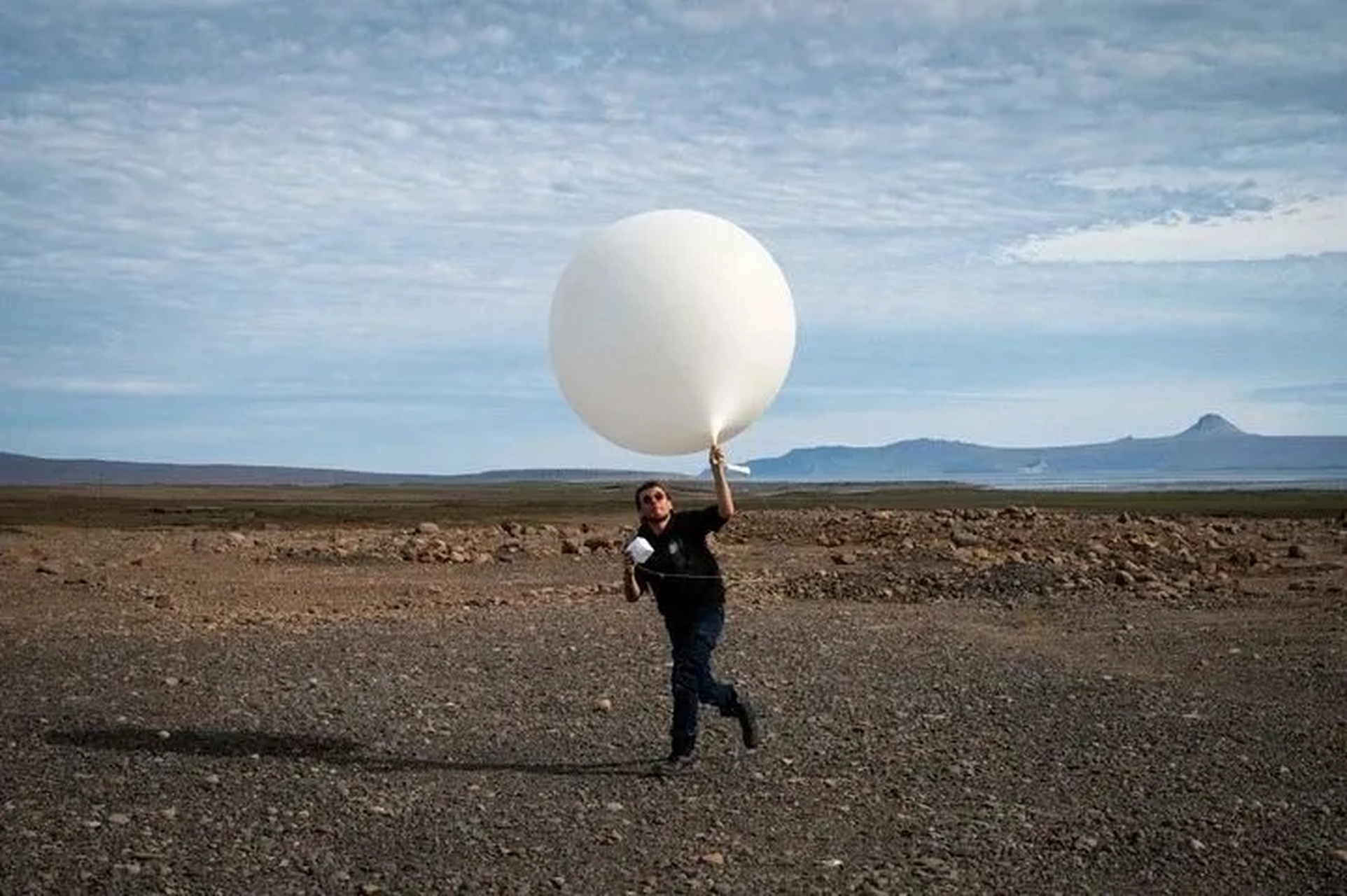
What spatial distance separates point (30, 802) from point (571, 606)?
11619 mm

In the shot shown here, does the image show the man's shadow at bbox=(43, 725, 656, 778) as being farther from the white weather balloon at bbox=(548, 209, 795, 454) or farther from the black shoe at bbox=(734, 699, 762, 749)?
the white weather balloon at bbox=(548, 209, 795, 454)

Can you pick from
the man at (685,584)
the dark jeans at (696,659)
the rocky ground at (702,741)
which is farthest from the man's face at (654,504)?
the rocky ground at (702,741)

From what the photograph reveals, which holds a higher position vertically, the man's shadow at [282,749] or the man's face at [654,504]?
the man's face at [654,504]

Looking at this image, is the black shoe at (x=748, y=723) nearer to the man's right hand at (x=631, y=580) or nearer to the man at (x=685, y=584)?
the man at (x=685, y=584)

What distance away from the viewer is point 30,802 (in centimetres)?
938

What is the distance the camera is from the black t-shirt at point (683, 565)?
9.70 m

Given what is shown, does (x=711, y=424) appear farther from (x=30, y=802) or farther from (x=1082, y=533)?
(x=1082, y=533)

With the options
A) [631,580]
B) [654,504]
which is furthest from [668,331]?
[631,580]

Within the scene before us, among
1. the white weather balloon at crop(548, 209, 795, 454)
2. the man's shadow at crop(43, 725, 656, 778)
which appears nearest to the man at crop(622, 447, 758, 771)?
the white weather balloon at crop(548, 209, 795, 454)

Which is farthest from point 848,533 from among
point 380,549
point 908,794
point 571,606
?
point 908,794

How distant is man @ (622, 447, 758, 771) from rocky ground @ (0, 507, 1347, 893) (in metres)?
0.68

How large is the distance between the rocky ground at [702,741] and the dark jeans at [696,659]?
57 centimetres

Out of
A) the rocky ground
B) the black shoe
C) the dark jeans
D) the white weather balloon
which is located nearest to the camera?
the rocky ground

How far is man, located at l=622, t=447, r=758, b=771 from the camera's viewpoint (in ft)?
31.8
